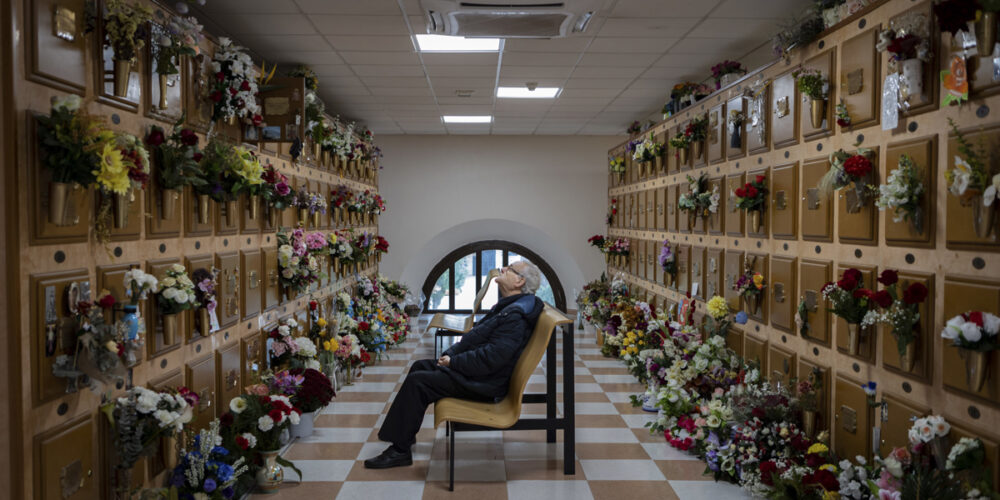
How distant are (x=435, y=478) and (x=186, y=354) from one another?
1621 mm

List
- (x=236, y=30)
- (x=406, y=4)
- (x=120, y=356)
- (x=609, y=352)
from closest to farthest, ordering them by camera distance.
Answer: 1. (x=120, y=356)
2. (x=406, y=4)
3. (x=236, y=30)
4. (x=609, y=352)

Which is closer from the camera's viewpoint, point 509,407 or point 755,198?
point 509,407

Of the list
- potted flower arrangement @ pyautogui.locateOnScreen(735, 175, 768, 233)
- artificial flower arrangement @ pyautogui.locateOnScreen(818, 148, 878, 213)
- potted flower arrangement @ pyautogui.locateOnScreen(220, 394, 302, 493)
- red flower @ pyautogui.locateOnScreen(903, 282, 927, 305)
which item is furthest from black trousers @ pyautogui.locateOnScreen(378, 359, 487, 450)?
red flower @ pyautogui.locateOnScreen(903, 282, 927, 305)

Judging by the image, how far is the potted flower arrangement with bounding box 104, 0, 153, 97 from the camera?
294 centimetres

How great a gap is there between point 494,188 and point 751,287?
7.67 m

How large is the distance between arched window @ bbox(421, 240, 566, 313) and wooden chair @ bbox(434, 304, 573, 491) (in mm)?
9100

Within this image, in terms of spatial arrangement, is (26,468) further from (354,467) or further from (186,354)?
(354,467)

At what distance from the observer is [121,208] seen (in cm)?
303

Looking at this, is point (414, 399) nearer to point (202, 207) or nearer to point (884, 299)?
point (202, 207)

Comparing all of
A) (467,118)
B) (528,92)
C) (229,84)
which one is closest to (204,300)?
(229,84)

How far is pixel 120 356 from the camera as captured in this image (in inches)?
114

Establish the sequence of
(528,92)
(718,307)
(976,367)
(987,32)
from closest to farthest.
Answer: (987,32), (976,367), (718,307), (528,92)

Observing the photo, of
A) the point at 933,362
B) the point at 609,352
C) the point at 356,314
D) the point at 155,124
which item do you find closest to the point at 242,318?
the point at 155,124

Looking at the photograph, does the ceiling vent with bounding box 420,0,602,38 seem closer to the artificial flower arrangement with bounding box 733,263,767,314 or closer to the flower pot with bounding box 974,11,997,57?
the artificial flower arrangement with bounding box 733,263,767,314
